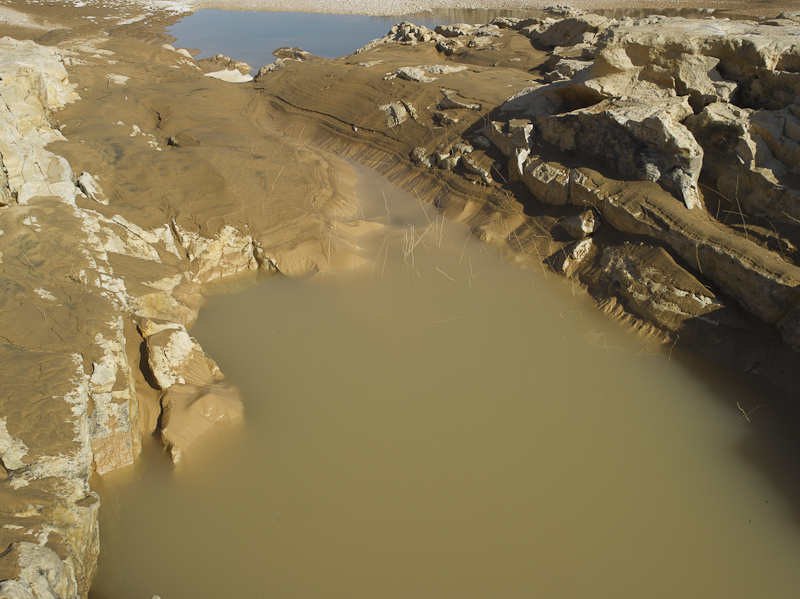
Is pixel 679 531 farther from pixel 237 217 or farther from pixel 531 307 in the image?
pixel 237 217

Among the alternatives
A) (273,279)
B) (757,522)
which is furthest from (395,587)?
(273,279)

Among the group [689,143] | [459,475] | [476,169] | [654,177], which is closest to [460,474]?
[459,475]

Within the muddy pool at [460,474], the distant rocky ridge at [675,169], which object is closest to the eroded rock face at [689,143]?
the distant rocky ridge at [675,169]

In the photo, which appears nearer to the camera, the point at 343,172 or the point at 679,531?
the point at 679,531

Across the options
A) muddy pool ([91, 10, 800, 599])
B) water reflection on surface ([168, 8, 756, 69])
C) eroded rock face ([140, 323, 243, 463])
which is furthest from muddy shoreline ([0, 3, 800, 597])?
water reflection on surface ([168, 8, 756, 69])

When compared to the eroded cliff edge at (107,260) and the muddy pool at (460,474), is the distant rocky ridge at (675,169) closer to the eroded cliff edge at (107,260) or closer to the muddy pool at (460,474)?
the muddy pool at (460,474)
